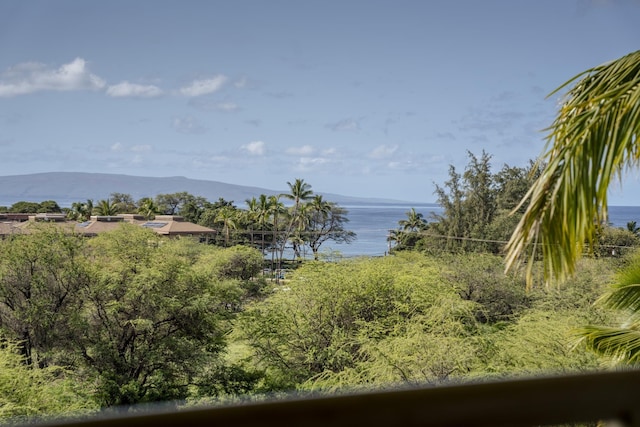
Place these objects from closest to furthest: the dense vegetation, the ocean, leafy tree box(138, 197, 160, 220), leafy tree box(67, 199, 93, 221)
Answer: the dense vegetation < leafy tree box(67, 199, 93, 221) < leafy tree box(138, 197, 160, 220) < the ocean

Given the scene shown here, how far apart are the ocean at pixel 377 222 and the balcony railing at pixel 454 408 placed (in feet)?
49.9

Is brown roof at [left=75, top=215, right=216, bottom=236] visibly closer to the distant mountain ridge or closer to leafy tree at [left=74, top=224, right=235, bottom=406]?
the distant mountain ridge

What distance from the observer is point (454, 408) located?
1.20 ft

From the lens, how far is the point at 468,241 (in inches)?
635

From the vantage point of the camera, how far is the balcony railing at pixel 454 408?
0.32 metres

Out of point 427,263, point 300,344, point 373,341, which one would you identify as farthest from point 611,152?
point 427,263

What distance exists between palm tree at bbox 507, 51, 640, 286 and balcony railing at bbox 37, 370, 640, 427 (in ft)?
3.50

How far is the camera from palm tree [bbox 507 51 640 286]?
1451mm

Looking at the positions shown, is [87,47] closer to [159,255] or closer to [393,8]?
[393,8]

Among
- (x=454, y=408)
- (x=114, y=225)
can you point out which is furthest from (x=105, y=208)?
(x=454, y=408)

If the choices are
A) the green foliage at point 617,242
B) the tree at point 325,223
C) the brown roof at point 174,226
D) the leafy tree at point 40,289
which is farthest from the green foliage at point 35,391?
the green foliage at point 617,242

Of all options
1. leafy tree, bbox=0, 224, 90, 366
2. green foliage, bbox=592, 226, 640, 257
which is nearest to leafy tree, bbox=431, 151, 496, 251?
green foliage, bbox=592, 226, 640, 257

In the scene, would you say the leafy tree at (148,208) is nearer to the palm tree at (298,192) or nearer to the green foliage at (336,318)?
the palm tree at (298,192)

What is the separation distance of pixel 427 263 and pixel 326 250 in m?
2.47
